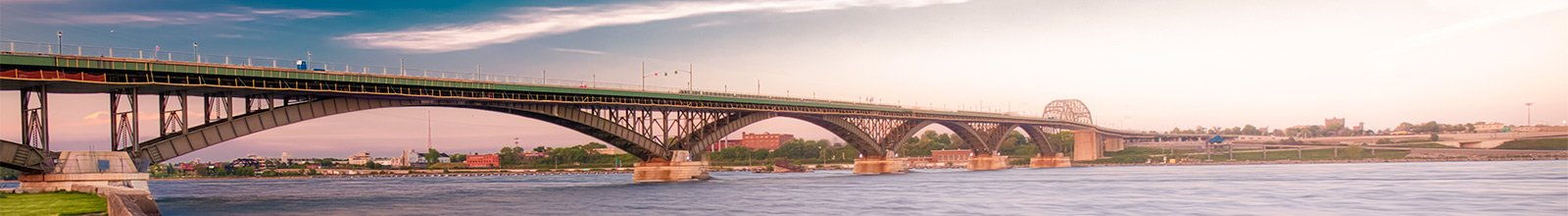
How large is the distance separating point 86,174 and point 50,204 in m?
18.3

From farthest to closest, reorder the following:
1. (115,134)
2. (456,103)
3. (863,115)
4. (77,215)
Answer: (863,115) → (456,103) → (115,134) → (77,215)

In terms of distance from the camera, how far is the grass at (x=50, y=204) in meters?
44.1

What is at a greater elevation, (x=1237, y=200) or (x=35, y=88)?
(x=35, y=88)

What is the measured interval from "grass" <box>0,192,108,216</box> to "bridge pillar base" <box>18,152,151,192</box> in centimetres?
614

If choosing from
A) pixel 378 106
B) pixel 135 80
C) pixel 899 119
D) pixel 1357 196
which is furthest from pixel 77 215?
pixel 899 119

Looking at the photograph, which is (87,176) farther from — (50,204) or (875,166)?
(875,166)

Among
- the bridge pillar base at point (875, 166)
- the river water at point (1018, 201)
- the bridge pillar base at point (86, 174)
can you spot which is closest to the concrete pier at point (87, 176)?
the bridge pillar base at point (86, 174)

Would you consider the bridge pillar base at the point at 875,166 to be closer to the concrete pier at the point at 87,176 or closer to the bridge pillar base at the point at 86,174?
the bridge pillar base at the point at 86,174

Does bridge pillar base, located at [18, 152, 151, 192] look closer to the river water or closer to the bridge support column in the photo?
the river water

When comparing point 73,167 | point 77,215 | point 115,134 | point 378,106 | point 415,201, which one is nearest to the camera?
point 77,215

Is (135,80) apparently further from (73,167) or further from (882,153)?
(882,153)

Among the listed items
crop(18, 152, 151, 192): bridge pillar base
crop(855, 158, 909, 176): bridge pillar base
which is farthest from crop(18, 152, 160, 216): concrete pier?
crop(855, 158, 909, 176): bridge pillar base

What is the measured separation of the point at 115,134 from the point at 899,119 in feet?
404

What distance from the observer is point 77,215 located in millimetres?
42531
